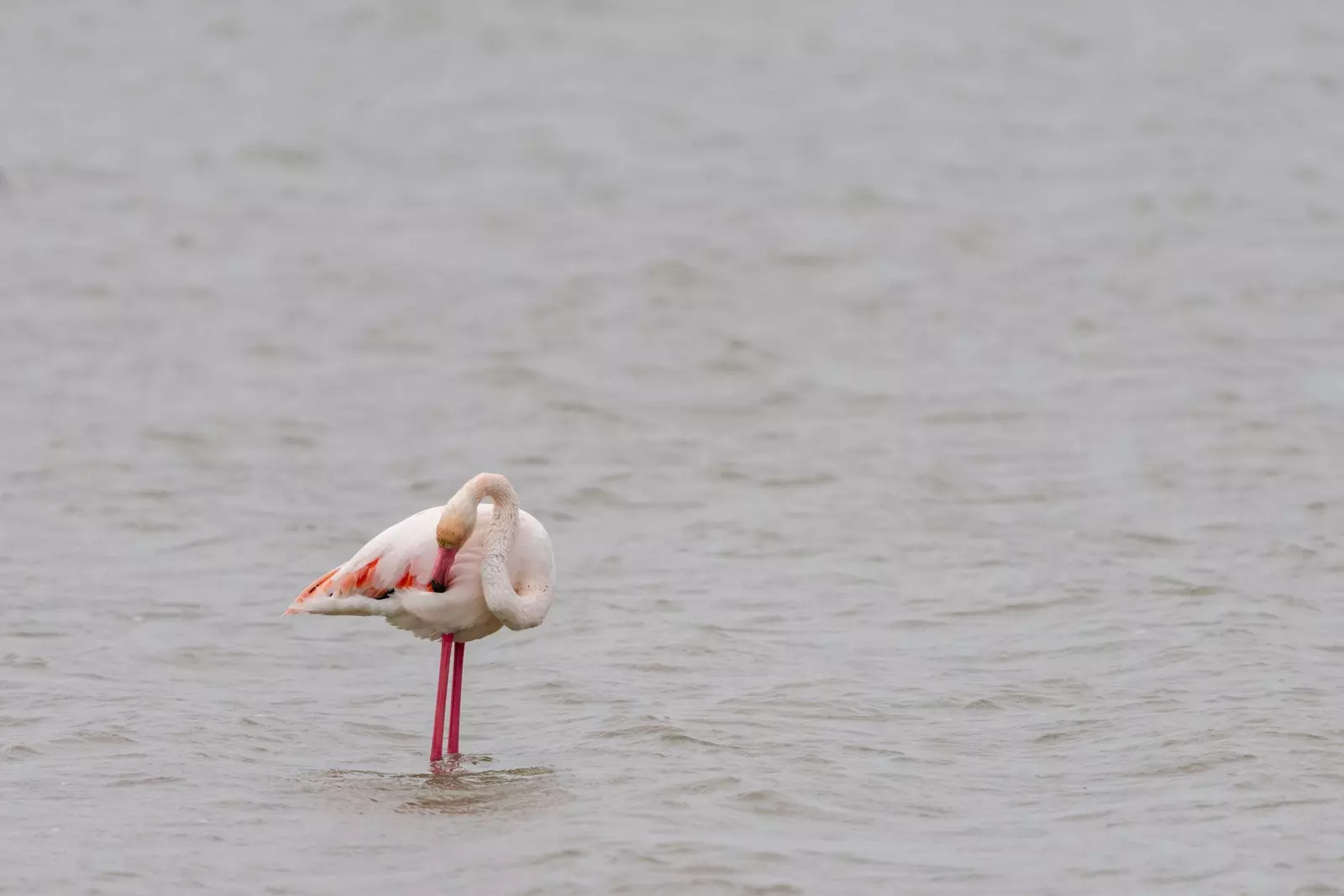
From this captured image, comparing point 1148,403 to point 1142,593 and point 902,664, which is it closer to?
point 1142,593

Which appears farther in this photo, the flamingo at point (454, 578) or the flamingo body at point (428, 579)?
the flamingo body at point (428, 579)

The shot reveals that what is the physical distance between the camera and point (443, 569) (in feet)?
29.7

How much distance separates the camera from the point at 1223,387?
16.4 m

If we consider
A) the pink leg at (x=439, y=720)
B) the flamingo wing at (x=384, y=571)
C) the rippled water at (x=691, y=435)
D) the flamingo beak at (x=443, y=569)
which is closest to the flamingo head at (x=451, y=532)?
the flamingo beak at (x=443, y=569)

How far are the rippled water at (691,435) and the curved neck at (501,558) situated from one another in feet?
2.35

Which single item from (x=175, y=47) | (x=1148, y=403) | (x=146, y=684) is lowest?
(x=146, y=684)

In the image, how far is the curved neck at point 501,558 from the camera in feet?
29.2

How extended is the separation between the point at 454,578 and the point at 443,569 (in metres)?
0.11

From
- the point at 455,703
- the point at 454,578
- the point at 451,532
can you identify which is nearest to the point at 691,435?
the point at 455,703

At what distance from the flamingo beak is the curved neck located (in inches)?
5.6

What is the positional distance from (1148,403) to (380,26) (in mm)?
Result: 15225

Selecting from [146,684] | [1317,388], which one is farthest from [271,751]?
[1317,388]

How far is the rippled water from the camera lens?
850 cm

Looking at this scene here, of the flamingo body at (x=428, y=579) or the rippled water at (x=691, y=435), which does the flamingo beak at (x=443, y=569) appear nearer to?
the flamingo body at (x=428, y=579)
